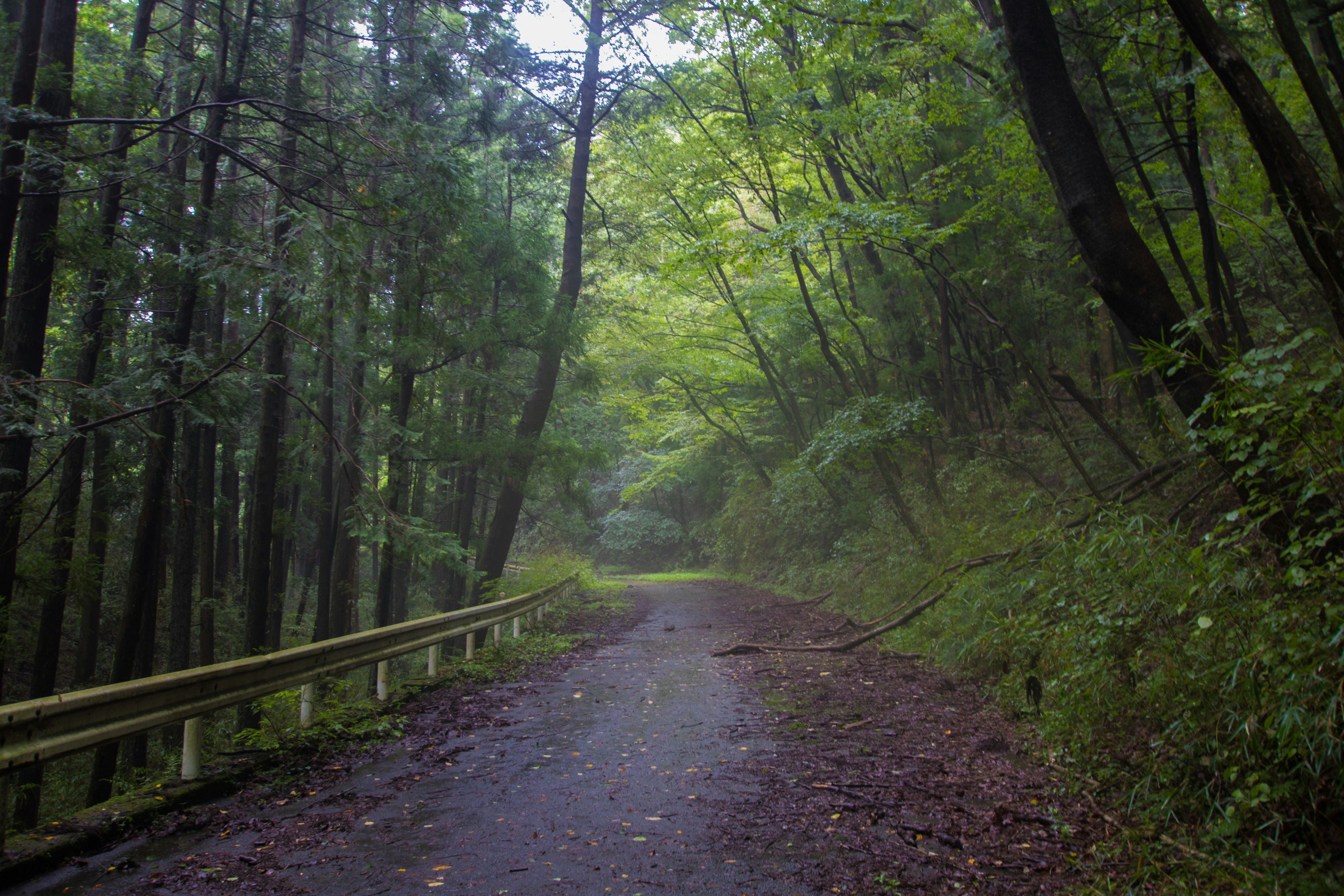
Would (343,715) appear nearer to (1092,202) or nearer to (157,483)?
(157,483)

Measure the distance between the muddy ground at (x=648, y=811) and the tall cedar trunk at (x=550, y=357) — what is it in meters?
7.64

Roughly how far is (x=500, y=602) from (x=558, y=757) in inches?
234

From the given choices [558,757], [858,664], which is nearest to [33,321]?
[558,757]

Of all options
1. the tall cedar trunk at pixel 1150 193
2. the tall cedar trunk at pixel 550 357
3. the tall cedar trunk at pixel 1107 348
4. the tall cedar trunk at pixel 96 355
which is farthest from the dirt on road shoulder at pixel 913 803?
the tall cedar trunk at pixel 550 357

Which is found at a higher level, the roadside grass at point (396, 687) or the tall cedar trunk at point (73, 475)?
the tall cedar trunk at point (73, 475)

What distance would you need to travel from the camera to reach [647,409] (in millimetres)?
27219

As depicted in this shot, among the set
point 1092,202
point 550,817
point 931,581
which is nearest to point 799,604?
point 931,581

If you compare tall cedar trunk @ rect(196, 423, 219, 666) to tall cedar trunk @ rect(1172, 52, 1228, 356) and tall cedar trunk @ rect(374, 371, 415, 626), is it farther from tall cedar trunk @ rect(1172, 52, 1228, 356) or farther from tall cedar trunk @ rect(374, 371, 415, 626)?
tall cedar trunk @ rect(1172, 52, 1228, 356)

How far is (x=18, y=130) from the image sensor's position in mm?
6969

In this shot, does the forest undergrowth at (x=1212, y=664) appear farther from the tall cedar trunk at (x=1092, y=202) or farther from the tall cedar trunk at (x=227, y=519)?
the tall cedar trunk at (x=227, y=519)

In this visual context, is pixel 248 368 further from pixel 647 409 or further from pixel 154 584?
pixel 647 409

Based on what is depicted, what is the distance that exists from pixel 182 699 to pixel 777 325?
17.2 metres

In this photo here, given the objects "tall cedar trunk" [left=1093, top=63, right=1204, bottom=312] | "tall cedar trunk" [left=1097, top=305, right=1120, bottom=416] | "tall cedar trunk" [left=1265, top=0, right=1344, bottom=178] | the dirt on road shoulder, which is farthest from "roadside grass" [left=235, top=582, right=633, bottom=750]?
"tall cedar trunk" [left=1097, top=305, right=1120, bottom=416]

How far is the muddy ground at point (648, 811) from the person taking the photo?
3.31 meters
